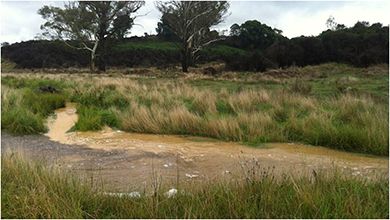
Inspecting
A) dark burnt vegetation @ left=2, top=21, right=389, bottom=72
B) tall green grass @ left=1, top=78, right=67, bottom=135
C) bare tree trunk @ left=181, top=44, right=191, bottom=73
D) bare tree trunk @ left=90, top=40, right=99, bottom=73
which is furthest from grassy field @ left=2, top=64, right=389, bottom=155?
bare tree trunk @ left=90, top=40, right=99, bottom=73

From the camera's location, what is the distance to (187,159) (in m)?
7.60

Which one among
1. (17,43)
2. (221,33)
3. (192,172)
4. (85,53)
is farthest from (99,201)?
(17,43)

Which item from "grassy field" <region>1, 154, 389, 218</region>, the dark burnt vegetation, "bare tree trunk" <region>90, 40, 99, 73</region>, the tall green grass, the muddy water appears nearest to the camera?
"grassy field" <region>1, 154, 389, 218</region>

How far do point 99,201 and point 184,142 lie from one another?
4.99m

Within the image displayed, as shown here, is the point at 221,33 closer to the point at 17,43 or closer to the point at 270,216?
the point at 17,43

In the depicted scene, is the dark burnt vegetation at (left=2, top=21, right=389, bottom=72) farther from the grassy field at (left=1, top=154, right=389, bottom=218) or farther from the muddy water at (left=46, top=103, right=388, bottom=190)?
the grassy field at (left=1, top=154, right=389, bottom=218)

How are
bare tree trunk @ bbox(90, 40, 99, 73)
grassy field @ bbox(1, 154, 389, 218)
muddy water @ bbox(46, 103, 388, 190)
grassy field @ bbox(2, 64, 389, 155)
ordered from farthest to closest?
bare tree trunk @ bbox(90, 40, 99, 73)
grassy field @ bbox(2, 64, 389, 155)
muddy water @ bbox(46, 103, 388, 190)
grassy field @ bbox(1, 154, 389, 218)

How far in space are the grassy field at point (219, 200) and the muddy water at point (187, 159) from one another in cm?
122

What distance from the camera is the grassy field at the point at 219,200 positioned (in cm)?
388

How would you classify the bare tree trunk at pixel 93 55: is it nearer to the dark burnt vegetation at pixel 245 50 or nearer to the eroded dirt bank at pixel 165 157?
the dark burnt vegetation at pixel 245 50

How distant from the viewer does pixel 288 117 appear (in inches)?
409

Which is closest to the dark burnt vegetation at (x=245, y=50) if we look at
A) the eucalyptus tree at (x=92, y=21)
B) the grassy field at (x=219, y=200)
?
the eucalyptus tree at (x=92, y=21)

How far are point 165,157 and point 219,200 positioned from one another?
374 centimetres

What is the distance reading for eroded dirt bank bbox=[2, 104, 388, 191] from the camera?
6289 mm
